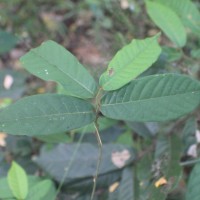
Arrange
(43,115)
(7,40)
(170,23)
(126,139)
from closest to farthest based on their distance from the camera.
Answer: (43,115) → (170,23) → (126,139) → (7,40)

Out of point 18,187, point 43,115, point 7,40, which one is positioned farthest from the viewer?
point 7,40

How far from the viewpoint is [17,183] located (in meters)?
0.96

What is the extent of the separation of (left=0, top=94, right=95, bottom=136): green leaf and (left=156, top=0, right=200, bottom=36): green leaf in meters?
0.56

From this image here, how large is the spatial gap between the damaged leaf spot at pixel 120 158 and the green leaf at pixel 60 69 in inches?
18.7

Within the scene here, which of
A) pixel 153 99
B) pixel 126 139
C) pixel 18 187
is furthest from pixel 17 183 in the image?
pixel 126 139

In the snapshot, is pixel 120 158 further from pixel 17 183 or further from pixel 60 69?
pixel 60 69

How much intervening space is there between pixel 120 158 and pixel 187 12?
0.50 m

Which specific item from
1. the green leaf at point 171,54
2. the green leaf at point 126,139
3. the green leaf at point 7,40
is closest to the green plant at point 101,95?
the green leaf at point 171,54

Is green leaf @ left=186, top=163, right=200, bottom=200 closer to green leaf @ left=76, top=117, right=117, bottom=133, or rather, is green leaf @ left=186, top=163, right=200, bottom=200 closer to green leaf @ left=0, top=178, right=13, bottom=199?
green leaf @ left=76, top=117, right=117, bottom=133

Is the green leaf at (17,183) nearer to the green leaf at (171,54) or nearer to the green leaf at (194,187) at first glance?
the green leaf at (194,187)

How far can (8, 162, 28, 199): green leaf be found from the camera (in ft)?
3.12

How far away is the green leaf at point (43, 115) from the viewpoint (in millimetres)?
760

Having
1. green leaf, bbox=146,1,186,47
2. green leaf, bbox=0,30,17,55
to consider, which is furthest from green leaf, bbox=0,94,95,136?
green leaf, bbox=0,30,17,55

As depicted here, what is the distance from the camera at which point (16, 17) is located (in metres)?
2.33
